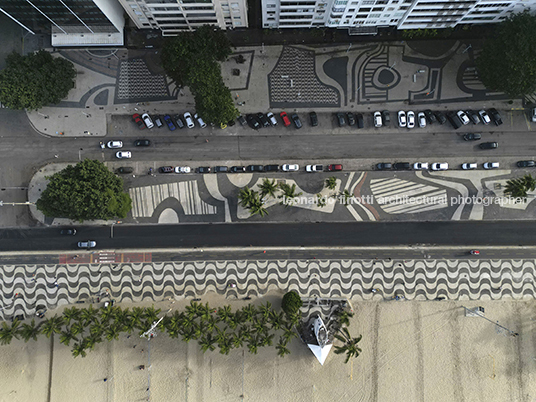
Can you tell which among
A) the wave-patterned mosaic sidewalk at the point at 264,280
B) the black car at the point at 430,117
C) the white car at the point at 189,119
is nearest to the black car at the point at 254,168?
the white car at the point at 189,119

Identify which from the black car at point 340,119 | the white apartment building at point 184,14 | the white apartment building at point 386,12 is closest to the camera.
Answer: the white apartment building at point 386,12

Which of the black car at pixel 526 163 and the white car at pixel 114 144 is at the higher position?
the white car at pixel 114 144

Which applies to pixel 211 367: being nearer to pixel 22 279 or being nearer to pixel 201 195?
pixel 201 195

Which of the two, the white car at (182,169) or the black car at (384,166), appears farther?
the white car at (182,169)

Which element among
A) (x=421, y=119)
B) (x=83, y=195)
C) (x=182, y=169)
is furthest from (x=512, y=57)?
Result: (x=83, y=195)

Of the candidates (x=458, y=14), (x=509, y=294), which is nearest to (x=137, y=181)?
(x=458, y=14)

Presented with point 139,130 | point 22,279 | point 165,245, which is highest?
point 139,130

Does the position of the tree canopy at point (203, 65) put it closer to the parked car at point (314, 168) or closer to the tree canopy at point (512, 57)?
the parked car at point (314, 168)
